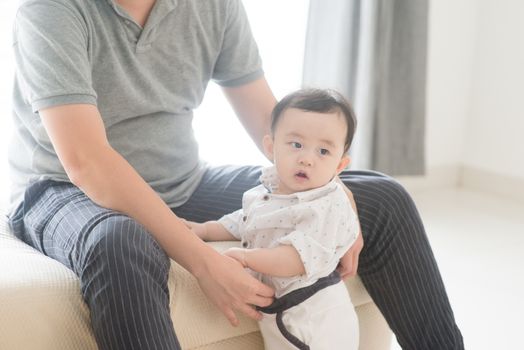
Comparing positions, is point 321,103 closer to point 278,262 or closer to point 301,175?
point 301,175

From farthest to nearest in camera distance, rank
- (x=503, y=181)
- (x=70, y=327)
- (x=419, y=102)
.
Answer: (x=503, y=181)
(x=419, y=102)
(x=70, y=327)

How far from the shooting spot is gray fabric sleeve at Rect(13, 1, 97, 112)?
4.30ft

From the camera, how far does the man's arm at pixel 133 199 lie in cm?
129

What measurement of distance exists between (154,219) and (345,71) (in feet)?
5.25

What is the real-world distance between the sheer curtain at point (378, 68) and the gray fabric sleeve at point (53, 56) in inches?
53.1

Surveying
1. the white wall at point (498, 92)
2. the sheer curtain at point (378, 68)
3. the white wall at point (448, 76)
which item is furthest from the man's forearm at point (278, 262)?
the white wall at point (498, 92)

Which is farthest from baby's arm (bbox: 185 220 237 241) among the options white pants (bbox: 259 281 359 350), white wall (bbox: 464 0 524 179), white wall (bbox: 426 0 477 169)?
white wall (bbox: 464 0 524 179)

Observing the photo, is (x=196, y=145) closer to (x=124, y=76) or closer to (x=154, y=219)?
(x=124, y=76)

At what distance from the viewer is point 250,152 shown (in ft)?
8.75

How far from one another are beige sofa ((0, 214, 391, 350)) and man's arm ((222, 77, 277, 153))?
1.18ft

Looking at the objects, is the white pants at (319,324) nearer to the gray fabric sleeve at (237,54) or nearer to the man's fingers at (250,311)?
the man's fingers at (250,311)

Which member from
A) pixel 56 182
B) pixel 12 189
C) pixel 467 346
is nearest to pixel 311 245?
pixel 56 182

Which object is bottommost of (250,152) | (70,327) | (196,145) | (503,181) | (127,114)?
(503,181)

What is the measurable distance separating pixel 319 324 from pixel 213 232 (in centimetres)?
32
